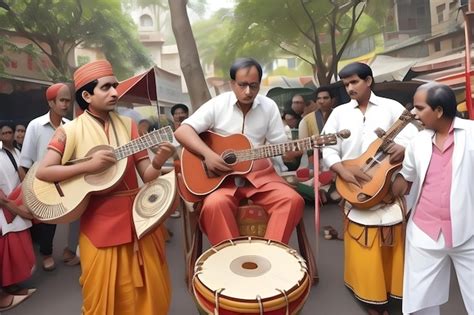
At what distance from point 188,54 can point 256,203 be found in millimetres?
4398

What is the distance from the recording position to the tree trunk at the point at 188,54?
602cm

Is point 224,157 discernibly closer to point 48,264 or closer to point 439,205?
point 439,205

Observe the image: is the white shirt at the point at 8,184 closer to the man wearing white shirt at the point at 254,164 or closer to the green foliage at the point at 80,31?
the man wearing white shirt at the point at 254,164

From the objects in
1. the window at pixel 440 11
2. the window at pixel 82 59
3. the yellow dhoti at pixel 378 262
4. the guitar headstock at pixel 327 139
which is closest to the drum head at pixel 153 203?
the guitar headstock at pixel 327 139

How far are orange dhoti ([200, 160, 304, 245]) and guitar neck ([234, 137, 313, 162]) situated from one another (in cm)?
16

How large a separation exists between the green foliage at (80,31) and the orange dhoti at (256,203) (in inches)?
178

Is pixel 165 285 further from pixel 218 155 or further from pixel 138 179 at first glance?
pixel 218 155

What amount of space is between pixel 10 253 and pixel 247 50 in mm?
4945

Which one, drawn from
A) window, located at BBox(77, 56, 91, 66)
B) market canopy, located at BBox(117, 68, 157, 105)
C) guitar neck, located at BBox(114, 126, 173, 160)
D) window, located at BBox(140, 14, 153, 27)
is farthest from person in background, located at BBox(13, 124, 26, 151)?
guitar neck, located at BBox(114, 126, 173, 160)

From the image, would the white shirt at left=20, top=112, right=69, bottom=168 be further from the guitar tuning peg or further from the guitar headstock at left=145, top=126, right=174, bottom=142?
the guitar tuning peg

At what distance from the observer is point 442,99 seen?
179 centimetres

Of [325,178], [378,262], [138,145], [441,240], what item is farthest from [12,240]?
[325,178]

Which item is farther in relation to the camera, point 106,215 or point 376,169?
point 376,169

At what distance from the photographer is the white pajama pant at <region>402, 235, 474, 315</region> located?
1795mm
